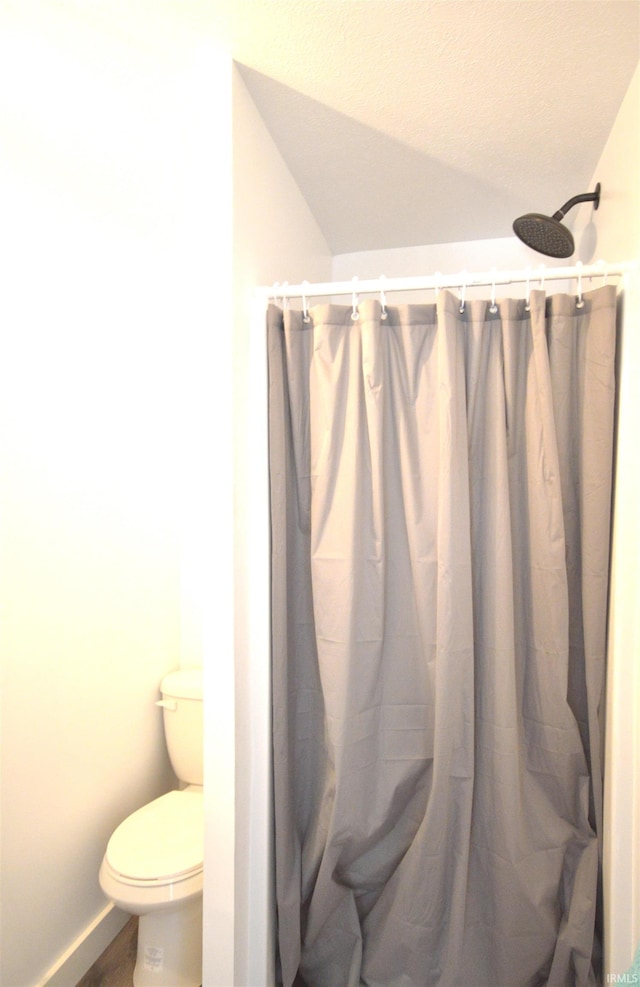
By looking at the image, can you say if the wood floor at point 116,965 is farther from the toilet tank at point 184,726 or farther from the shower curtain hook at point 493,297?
the shower curtain hook at point 493,297

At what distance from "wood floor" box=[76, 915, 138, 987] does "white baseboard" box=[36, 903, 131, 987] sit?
0.02 m

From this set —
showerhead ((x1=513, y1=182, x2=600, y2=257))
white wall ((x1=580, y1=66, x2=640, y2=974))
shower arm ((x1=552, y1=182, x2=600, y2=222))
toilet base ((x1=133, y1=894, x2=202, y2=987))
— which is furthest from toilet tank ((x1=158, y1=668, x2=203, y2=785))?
shower arm ((x1=552, y1=182, x2=600, y2=222))

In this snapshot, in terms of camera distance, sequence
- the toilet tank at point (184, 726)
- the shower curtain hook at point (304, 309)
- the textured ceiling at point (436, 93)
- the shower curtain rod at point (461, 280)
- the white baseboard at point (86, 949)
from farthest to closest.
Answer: the toilet tank at point (184, 726) → the white baseboard at point (86, 949) → the shower curtain hook at point (304, 309) → the shower curtain rod at point (461, 280) → the textured ceiling at point (436, 93)

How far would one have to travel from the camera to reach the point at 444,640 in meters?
1.36

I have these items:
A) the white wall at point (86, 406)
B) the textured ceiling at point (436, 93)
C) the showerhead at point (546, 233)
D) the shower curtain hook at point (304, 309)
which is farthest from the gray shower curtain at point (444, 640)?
the textured ceiling at point (436, 93)

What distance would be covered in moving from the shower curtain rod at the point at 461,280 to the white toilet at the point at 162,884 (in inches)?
65.9

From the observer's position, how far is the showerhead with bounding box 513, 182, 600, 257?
4.85ft

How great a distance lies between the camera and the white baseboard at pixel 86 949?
1.56 metres

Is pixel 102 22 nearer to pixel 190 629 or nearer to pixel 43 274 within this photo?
pixel 43 274

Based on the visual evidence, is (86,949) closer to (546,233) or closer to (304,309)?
(304,309)

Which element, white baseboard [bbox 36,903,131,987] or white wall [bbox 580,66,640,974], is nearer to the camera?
white wall [bbox 580,66,640,974]

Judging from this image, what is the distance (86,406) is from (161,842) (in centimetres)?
143

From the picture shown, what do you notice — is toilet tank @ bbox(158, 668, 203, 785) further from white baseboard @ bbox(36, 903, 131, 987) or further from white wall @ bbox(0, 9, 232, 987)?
white baseboard @ bbox(36, 903, 131, 987)

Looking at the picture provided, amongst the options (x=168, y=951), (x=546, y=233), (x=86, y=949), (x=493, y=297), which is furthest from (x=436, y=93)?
(x=86, y=949)
